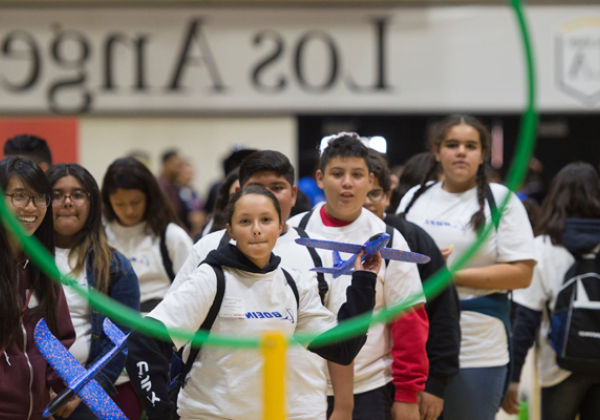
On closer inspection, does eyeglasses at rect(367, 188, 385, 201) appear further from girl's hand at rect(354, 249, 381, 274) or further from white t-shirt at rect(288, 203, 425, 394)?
girl's hand at rect(354, 249, 381, 274)

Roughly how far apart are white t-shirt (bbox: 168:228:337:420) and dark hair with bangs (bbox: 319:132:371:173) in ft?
1.18

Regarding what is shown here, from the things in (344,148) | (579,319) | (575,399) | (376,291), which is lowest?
(575,399)

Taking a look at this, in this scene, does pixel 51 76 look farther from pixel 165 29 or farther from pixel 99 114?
pixel 165 29

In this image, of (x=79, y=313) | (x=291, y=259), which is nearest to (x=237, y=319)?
(x=291, y=259)

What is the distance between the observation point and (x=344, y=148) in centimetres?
227

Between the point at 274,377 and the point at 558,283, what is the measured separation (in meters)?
2.06

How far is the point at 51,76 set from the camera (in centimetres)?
821

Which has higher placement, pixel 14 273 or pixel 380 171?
pixel 380 171

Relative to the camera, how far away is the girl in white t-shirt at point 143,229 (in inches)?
111

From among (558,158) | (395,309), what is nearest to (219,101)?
(558,158)

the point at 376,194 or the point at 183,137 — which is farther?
the point at 183,137

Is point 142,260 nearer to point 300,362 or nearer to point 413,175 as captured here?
point 300,362

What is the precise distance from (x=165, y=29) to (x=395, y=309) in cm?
758

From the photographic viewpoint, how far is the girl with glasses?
6.54ft
